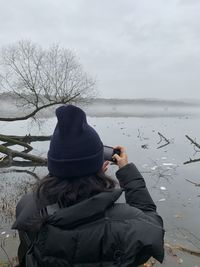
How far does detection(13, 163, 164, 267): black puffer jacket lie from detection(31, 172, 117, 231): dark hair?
0.08m

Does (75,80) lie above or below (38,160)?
above

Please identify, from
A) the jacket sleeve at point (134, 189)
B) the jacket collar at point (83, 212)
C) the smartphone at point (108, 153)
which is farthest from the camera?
the smartphone at point (108, 153)

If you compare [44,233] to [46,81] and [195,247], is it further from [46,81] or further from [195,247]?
[46,81]

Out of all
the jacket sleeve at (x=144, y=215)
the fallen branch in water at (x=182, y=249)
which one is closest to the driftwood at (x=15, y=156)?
the fallen branch in water at (x=182, y=249)

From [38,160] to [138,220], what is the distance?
498 inches

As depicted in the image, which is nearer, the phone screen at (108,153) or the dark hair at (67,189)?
the dark hair at (67,189)

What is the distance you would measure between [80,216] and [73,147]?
0.37 meters

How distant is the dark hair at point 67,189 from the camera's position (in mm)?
2033

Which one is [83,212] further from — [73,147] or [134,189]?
[134,189]

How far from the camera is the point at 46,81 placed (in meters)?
24.1

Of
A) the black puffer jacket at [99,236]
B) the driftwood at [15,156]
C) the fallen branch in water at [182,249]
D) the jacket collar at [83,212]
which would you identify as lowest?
the fallen branch in water at [182,249]

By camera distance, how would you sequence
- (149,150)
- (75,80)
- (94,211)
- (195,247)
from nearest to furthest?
(94,211) → (195,247) → (149,150) → (75,80)

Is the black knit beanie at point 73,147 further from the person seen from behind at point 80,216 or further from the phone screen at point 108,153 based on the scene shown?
the phone screen at point 108,153

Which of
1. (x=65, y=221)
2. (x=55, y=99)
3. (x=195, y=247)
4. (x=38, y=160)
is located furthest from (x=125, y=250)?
(x=55, y=99)
